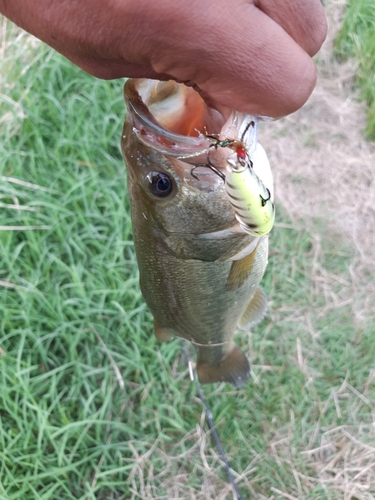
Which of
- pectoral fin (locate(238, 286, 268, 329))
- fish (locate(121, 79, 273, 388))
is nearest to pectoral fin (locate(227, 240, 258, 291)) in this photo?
fish (locate(121, 79, 273, 388))

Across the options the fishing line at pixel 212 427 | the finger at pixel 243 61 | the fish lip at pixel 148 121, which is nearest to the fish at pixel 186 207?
the fish lip at pixel 148 121

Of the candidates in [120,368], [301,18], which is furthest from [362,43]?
[301,18]

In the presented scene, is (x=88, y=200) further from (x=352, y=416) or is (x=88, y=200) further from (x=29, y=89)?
(x=352, y=416)

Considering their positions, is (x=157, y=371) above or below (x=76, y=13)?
below

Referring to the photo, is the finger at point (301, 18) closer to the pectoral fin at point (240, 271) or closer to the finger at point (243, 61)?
the finger at point (243, 61)

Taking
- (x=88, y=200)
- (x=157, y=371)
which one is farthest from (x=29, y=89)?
(x=157, y=371)

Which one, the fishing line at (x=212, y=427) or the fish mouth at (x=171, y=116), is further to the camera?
the fishing line at (x=212, y=427)
